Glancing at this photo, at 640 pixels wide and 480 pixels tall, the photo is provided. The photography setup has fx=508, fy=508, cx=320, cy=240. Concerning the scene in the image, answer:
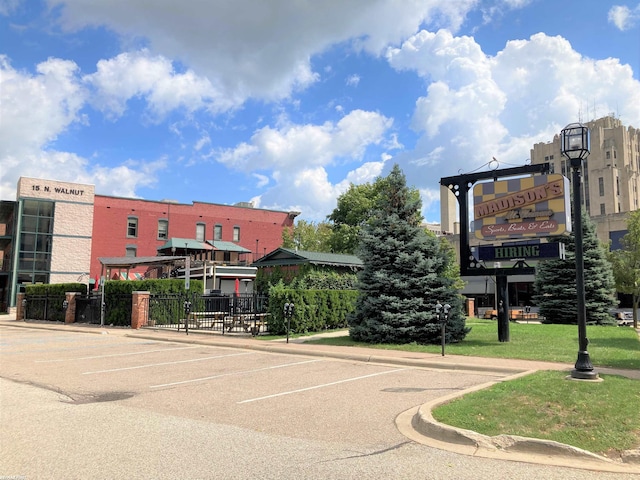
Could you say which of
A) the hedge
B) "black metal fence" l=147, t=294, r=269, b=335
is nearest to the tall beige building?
the hedge

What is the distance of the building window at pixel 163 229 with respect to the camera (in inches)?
2104

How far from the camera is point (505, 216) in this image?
1731cm

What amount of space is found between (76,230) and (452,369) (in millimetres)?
44364

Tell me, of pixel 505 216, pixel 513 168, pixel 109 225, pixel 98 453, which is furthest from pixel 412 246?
pixel 109 225

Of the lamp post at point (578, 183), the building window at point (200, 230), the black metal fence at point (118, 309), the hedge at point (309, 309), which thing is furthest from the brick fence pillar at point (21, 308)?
the lamp post at point (578, 183)

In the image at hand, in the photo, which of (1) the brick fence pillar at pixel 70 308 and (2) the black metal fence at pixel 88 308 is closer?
(2) the black metal fence at pixel 88 308

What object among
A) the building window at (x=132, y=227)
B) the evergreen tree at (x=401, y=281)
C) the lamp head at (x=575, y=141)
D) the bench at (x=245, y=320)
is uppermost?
the building window at (x=132, y=227)

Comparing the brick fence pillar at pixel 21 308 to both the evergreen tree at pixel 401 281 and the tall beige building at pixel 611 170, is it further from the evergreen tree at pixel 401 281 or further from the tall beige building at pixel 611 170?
the tall beige building at pixel 611 170

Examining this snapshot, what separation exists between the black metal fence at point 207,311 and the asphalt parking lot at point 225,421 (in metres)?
8.82

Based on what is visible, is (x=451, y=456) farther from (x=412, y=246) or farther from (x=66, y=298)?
(x=66, y=298)

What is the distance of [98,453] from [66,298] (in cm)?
2939

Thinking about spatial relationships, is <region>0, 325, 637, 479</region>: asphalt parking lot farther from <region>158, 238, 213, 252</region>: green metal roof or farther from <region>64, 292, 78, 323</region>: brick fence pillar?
<region>158, 238, 213, 252</region>: green metal roof

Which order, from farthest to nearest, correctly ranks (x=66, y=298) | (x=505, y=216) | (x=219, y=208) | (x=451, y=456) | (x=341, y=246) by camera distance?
(x=219, y=208) < (x=341, y=246) < (x=66, y=298) < (x=505, y=216) < (x=451, y=456)

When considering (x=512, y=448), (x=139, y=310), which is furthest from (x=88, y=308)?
(x=512, y=448)
